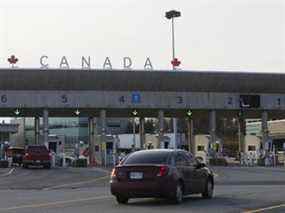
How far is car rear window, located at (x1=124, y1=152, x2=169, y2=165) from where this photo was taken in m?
20.0

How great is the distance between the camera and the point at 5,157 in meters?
64.3

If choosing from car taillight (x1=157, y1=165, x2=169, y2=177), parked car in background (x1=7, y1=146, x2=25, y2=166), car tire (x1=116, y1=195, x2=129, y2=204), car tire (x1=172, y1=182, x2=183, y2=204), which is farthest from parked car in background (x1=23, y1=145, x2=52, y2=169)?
car taillight (x1=157, y1=165, x2=169, y2=177)

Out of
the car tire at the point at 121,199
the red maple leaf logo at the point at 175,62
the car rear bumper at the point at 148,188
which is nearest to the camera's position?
the car rear bumper at the point at 148,188

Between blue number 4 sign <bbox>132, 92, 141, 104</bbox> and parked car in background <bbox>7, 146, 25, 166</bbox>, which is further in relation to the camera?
blue number 4 sign <bbox>132, 92, 141, 104</bbox>

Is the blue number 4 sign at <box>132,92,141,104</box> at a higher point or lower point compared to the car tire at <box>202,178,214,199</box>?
higher

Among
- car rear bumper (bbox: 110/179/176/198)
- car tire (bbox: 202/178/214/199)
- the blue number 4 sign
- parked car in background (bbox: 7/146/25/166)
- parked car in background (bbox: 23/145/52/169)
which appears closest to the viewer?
car rear bumper (bbox: 110/179/176/198)

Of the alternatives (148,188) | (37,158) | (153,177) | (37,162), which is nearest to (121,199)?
(148,188)

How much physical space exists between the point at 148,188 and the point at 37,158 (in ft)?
114

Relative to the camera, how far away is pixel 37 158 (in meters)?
53.3

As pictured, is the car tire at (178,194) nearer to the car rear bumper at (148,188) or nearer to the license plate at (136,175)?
the car rear bumper at (148,188)

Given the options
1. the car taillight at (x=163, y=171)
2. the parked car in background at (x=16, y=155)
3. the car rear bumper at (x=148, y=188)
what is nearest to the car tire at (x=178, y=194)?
the car rear bumper at (x=148, y=188)

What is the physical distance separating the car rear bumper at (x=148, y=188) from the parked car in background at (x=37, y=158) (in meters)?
34.1

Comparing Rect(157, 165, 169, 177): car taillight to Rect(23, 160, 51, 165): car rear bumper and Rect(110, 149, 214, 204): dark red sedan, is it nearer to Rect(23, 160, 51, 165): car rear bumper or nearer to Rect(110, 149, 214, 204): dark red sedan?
Rect(110, 149, 214, 204): dark red sedan

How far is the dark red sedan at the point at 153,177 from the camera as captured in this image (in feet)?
64.0
